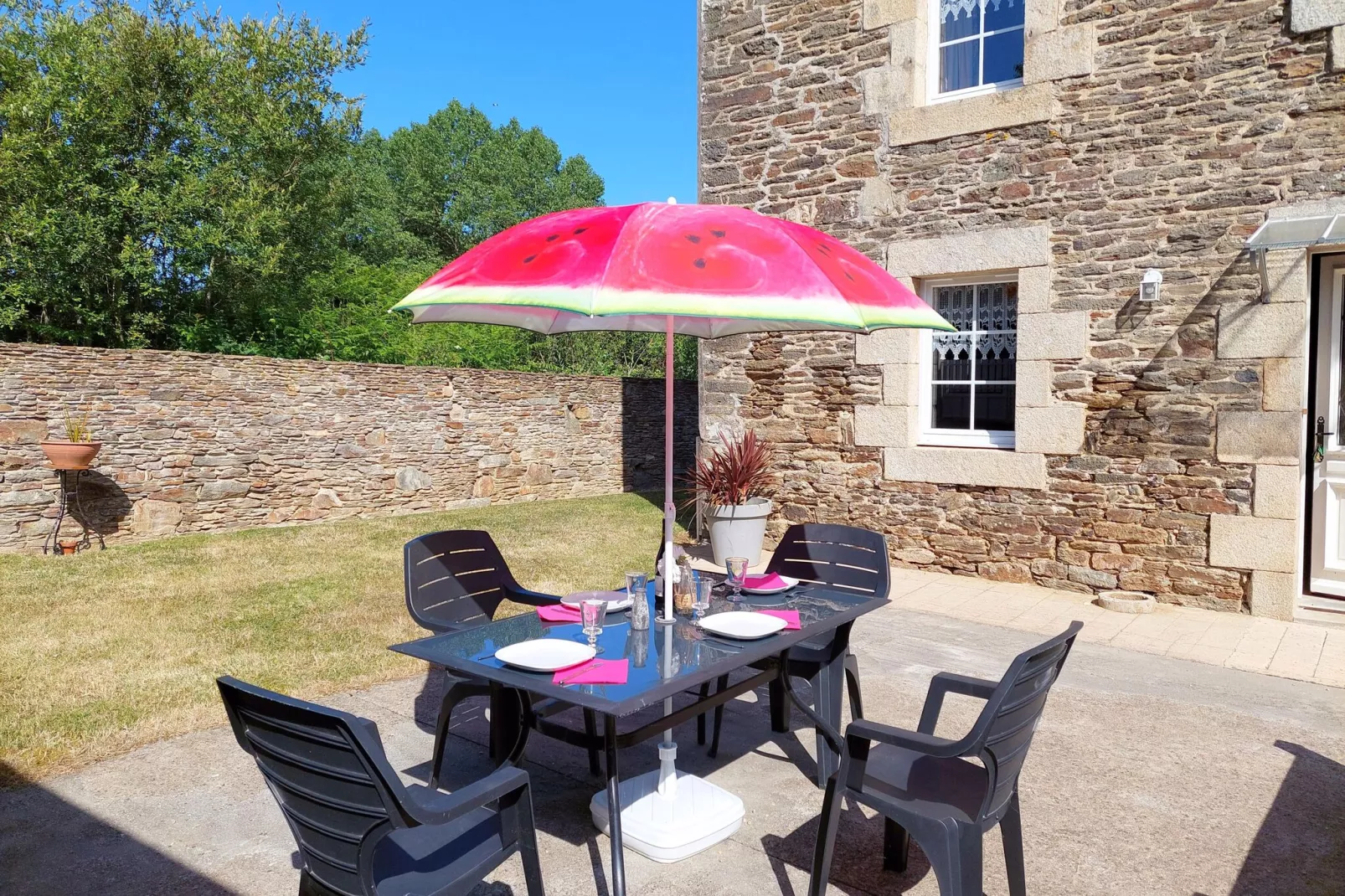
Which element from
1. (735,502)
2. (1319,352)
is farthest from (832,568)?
(1319,352)

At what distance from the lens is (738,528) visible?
7016mm

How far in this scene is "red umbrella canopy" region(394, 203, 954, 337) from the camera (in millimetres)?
2182

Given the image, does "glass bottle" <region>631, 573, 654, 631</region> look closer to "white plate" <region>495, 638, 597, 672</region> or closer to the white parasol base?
"white plate" <region>495, 638, 597, 672</region>

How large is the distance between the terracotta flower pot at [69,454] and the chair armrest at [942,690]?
7.40m

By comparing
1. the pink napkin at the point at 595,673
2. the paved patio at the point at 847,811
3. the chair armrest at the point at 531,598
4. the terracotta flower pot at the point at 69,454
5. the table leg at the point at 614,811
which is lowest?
the paved patio at the point at 847,811

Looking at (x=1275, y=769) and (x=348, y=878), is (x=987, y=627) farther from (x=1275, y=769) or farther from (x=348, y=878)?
(x=348, y=878)

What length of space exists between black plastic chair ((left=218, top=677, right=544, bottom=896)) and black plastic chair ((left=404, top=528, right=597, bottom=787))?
1.05 metres

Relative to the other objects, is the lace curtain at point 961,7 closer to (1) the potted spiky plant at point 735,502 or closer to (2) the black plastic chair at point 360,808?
(1) the potted spiky plant at point 735,502

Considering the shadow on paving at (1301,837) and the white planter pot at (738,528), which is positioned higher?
the white planter pot at (738,528)

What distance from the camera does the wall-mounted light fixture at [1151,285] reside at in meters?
5.80

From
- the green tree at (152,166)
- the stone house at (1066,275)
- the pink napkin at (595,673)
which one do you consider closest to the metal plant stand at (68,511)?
the green tree at (152,166)

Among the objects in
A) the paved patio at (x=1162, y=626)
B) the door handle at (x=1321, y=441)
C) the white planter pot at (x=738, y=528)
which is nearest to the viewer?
the paved patio at (x=1162, y=626)

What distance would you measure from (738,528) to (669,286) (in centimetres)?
497

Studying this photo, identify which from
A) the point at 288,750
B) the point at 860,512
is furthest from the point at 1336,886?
the point at 860,512
